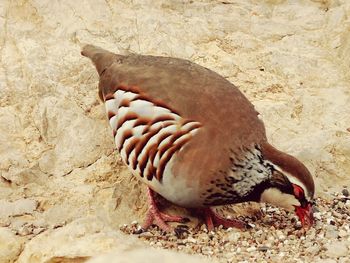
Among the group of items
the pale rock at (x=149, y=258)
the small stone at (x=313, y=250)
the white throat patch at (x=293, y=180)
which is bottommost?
the small stone at (x=313, y=250)

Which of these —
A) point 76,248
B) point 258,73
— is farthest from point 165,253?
point 258,73

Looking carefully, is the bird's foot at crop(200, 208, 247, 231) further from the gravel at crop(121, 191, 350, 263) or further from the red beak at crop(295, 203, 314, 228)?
the red beak at crop(295, 203, 314, 228)

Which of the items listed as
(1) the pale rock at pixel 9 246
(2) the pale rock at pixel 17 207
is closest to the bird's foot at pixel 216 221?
(2) the pale rock at pixel 17 207

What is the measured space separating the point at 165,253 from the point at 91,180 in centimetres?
311

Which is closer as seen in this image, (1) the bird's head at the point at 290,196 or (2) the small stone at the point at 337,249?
(2) the small stone at the point at 337,249

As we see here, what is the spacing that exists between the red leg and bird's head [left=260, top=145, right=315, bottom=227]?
2.13 ft

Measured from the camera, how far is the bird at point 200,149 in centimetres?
475

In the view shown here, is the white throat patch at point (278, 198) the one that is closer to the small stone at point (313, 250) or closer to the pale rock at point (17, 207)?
the small stone at point (313, 250)

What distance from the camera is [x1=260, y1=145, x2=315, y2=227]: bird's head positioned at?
4.75 metres

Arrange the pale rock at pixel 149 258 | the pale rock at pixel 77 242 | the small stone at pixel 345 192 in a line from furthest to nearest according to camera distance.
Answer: the small stone at pixel 345 192
the pale rock at pixel 77 242
the pale rock at pixel 149 258

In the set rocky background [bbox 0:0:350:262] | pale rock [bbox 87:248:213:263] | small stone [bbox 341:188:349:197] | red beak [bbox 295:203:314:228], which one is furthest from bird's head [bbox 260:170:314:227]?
pale rock [bbox 87:248:213:263]

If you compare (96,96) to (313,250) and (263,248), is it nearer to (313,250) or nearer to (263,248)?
(263,248)

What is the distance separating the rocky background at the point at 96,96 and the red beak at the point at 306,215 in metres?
0.34

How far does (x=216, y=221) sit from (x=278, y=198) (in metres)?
0.49
